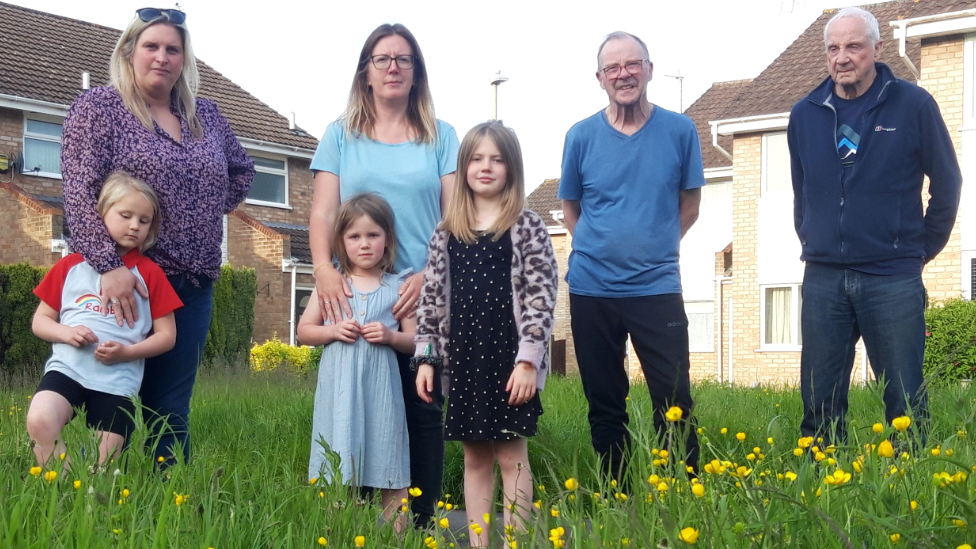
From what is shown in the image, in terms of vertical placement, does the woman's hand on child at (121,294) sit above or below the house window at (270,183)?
below

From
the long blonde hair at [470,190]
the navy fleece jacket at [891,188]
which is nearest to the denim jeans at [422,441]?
the long blonde hair at [470,190]

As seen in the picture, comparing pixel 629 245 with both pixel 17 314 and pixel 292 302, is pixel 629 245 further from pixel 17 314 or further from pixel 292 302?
pixel 292 302

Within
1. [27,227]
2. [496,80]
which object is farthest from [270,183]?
[496,80]

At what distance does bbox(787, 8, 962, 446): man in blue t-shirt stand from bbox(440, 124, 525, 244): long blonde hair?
4.96ft

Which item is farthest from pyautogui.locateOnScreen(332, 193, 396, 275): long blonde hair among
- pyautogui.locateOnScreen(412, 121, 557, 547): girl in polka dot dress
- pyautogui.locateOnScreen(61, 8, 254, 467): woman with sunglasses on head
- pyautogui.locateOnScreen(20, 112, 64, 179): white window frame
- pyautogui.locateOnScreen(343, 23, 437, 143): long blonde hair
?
pyautogui.locateOnScreen(20, 112, 64, 179): white window frame

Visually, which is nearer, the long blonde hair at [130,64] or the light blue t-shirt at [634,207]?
the long blonde hair at [130,64]

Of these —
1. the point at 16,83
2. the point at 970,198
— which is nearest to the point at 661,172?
the point at 970,198

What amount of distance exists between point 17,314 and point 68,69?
11.8 m

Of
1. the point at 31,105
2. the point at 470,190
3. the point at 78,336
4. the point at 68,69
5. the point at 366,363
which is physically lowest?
the point at 366,363

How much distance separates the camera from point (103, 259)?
157 inches

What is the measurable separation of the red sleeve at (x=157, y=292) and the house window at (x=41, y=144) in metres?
21.0

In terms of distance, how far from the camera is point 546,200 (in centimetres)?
3822

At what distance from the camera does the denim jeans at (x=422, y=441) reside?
14.4ft

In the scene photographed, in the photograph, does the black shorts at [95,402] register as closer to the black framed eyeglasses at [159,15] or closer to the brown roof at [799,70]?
the black framed eyeglasses at [159,15]
